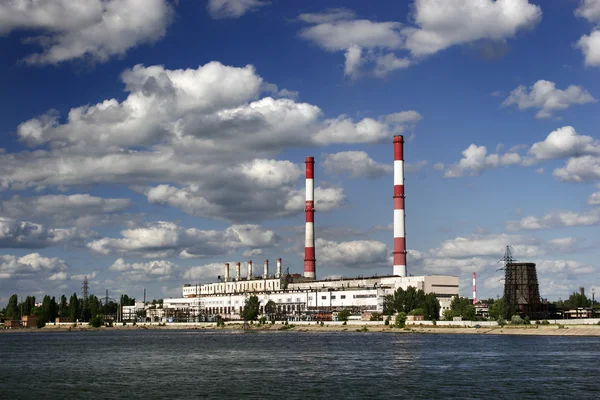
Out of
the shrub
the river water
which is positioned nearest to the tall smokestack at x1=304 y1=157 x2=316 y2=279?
the shrub

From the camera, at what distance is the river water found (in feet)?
186

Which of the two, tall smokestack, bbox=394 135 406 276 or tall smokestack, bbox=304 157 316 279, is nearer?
tall smokestack, bbox=394 135 406 276

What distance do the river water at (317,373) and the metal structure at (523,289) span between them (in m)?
68.1

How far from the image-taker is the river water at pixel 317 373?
56.7 meters

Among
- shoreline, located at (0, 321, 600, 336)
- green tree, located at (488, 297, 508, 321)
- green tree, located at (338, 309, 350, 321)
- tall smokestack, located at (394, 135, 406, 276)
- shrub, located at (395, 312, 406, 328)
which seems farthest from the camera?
green tree, located at (338, 309, 350, 321)

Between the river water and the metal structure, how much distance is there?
224ft

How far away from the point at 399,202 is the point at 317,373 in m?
105

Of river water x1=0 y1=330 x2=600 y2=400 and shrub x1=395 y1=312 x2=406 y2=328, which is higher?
shrub x1=395 y1=312 x2=406 y2=328

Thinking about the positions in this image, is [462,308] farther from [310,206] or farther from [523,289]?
[310,206]

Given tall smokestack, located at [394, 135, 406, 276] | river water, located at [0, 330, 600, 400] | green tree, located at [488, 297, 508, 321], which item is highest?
tall smokestack, located at [394, 135, 406, 276]

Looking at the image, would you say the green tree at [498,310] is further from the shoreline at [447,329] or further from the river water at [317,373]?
the river water at [317,373]

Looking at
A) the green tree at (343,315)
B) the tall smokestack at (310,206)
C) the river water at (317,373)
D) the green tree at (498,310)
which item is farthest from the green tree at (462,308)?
the river water at (317,373)

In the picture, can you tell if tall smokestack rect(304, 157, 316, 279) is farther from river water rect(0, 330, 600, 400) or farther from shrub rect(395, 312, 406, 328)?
river water rect(0, 330, 600, 400)

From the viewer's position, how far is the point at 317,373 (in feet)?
230
